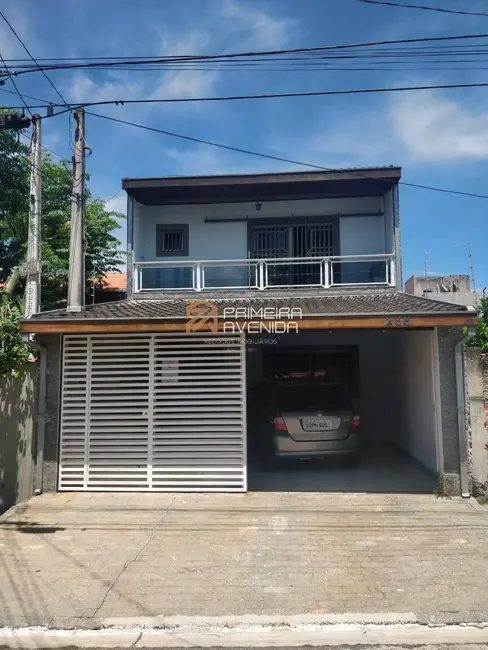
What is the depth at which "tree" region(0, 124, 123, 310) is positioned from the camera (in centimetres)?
1109

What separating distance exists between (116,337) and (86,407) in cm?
115

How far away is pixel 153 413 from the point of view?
724 centimetres

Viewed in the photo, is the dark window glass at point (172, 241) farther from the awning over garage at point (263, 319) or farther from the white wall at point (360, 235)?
the awning over garage at point (263, 319)

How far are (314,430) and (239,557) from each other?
2891 mm

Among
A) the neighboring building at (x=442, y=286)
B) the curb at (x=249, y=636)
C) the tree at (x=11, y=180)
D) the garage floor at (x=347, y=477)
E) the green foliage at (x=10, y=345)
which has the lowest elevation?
the curb at (x=249, y=636)

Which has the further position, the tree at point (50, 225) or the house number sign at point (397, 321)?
the tree at point (50, 225)

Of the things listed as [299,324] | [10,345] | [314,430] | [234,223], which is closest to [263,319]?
[299,324]

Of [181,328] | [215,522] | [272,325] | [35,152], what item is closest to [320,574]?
[215,522]

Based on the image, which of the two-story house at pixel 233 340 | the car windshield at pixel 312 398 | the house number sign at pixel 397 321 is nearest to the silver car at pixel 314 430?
the car windshield at pixel 312 398

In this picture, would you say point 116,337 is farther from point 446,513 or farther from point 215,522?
point 446,513

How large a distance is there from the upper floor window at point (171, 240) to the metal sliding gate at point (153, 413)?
4.84 m

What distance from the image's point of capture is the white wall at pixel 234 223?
11.3 metres

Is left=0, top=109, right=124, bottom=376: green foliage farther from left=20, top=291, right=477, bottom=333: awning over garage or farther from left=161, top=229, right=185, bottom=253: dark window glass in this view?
left=20, top=291, right=477, bottom=333: awning over garage

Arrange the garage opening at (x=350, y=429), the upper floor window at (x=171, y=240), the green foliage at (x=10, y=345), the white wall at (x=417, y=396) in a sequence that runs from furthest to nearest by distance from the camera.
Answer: the upper floor window at (x=171, y=240)
the white wall at (x=417, y=396)
the garage opening at (x=350, y=429)
the green foliage at (x=10, y=345)
